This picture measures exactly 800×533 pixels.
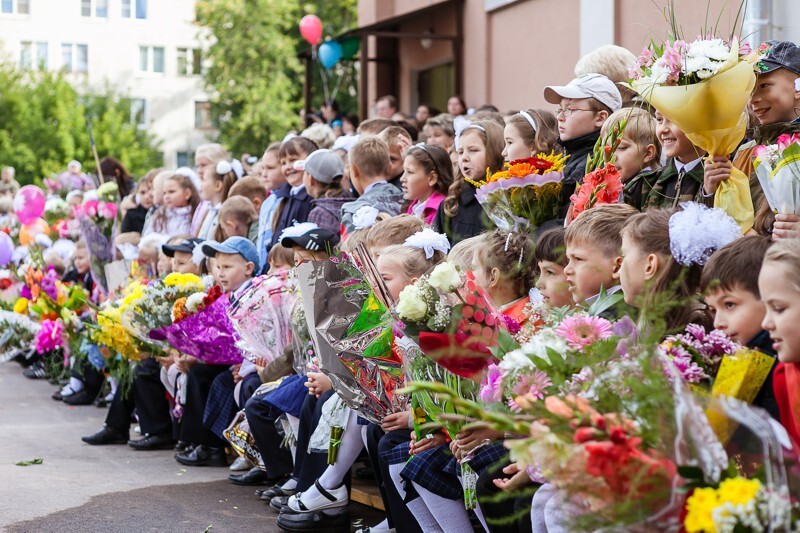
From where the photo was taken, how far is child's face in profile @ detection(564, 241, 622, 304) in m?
4.72

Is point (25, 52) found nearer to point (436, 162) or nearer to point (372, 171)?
point (372, 171)

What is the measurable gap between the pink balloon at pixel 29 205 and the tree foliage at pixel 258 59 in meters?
24.9

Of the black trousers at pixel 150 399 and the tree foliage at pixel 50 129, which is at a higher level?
the tree foliage at pixel 50 129

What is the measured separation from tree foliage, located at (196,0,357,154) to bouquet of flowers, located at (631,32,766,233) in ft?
121

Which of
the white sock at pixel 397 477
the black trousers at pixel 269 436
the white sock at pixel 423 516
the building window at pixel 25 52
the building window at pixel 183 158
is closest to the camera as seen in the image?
the white sock at pixel 423 516

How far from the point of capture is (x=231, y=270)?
8.27m

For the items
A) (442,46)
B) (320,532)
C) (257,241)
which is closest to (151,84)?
(442,46)

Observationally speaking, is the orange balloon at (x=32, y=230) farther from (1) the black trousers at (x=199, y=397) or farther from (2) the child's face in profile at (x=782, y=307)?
(2) the child's face in profile at (x=782, y=307)

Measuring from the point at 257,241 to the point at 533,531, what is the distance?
5511mm

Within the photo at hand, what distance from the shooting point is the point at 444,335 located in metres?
4.46

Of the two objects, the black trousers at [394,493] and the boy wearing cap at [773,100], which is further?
the black trousers at [394,493]

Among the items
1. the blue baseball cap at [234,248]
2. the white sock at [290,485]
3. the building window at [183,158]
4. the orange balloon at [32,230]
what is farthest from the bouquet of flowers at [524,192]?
the building window at [183,158]

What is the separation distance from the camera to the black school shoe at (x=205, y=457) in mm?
8242

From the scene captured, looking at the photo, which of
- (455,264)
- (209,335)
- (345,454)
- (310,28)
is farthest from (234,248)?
(310,28)
